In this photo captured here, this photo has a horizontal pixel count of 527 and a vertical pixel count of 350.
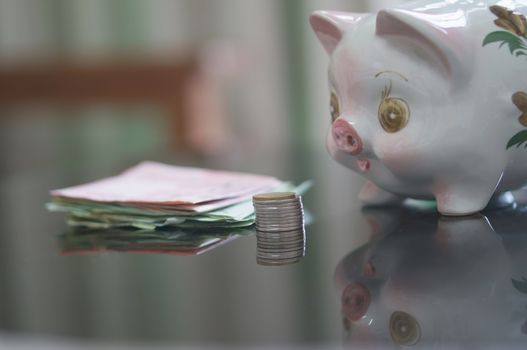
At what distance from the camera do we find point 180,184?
1171 millimetres

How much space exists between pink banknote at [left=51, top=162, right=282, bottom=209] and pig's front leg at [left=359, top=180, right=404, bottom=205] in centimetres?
12

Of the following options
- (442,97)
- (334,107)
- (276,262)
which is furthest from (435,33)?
(276,262)

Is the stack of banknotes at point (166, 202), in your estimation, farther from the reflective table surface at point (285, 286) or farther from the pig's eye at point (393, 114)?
the pig's eye at point (393, 114)

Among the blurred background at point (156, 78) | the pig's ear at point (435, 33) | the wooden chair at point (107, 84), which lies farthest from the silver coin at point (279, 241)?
the wooden chair at point (107, 84)

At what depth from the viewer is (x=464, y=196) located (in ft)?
3.16

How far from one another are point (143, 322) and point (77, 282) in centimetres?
17

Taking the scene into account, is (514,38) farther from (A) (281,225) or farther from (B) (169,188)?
(B) (169,188)

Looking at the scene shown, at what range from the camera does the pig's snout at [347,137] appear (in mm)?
955

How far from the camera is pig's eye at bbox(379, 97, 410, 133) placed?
3.05 ft

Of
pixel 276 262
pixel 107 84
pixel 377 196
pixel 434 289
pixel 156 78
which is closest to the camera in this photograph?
pixel 434 289

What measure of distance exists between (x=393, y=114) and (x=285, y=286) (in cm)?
25

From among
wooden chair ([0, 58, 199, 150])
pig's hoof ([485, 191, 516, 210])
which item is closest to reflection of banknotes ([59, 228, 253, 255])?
pig's hoof ([485, 191, 516, 210])

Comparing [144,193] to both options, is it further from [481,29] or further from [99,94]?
[99,94]

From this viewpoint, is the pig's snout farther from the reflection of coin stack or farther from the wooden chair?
the wooden chair
